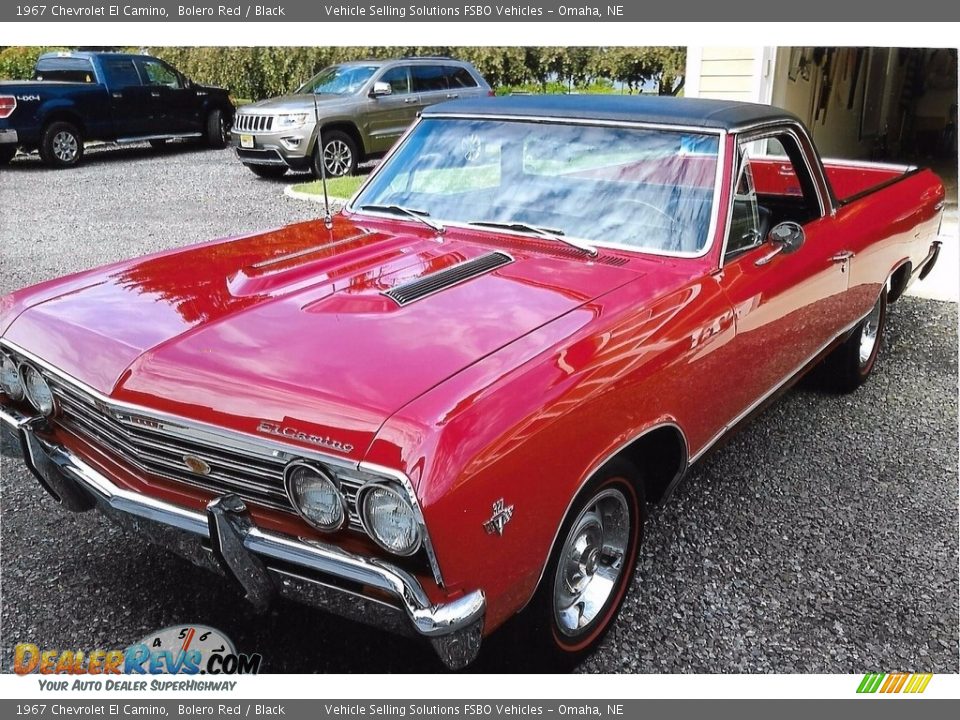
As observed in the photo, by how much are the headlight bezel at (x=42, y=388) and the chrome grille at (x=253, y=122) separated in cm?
886

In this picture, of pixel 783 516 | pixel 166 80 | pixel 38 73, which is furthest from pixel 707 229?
pixel 38 73

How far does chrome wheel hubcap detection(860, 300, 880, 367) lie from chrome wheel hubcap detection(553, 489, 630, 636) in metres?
2.74

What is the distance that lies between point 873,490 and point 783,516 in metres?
0.53

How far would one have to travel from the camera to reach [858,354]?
4652mm

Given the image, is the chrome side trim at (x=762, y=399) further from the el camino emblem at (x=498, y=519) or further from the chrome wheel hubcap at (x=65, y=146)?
the chrome wheel hubcap at (x=65, y=146)

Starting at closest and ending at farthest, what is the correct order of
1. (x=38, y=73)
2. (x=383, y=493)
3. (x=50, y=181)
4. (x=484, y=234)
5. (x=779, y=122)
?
(x=383, y=493)
(x=484, y=234)
(x=779, y=122)
(x=50, y=181)
(x=38, y=73)

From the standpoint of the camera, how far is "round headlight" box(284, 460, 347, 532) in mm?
2064

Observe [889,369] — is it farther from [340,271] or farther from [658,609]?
[340,271]

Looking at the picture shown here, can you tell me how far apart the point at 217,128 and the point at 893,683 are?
48.3 feet

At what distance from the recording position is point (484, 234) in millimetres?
3340

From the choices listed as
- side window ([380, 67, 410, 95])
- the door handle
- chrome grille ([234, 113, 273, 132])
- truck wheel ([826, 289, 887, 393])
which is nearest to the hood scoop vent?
the door handle

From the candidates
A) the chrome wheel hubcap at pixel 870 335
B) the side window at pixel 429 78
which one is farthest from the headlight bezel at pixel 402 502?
the side window at pixel 429 78

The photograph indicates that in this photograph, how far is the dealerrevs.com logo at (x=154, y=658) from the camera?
2.58 m

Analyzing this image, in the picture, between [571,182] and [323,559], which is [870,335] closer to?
[571,182]
